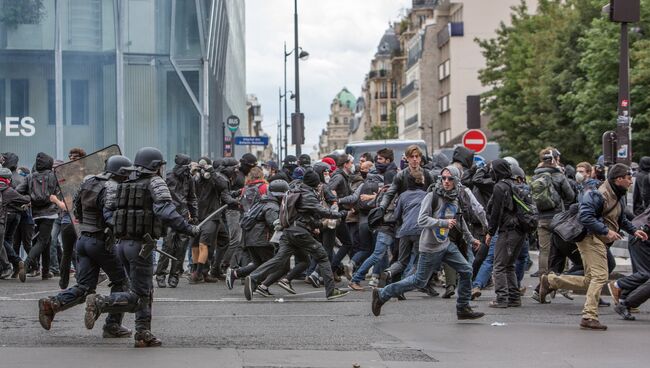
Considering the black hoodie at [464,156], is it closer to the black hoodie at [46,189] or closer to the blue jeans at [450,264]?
the blue jeans at [450,264]

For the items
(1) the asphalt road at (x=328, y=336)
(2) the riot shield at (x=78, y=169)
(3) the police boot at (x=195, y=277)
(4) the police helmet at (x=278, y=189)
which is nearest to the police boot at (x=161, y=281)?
(3) the police boot at (x=195, y=277)

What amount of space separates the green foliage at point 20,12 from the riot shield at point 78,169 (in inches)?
602

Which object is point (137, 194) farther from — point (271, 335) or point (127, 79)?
point (127, 79)

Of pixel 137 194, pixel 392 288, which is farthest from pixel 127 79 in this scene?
pixel 137 194

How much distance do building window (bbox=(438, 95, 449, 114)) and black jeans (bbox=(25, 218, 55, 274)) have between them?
91.6m

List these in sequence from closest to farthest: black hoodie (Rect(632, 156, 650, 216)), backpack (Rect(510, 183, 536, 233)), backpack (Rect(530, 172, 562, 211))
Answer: backpack (Rect(510, 183, 536, 233)) < black hoodie (Rect(632, 156, 650, 216)) < backpack (Rect(530, 172, 562, 211))

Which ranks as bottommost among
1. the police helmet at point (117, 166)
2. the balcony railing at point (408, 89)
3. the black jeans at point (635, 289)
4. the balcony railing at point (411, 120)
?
the black jeans at point (635, 289)

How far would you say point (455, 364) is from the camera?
31.7 ft

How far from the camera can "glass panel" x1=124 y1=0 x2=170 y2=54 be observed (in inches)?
1141

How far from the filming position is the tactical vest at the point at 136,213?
32.9 feet

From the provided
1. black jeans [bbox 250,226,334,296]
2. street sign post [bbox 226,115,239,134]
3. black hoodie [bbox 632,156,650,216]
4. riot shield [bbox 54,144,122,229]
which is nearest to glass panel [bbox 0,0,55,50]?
street sign post [bbox 226,115,239,134]

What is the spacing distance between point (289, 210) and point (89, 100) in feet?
49.6

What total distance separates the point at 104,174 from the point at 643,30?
1581 inches

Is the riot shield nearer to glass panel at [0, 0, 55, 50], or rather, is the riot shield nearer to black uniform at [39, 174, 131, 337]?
black uniform at [39, 174, 131, 337]
